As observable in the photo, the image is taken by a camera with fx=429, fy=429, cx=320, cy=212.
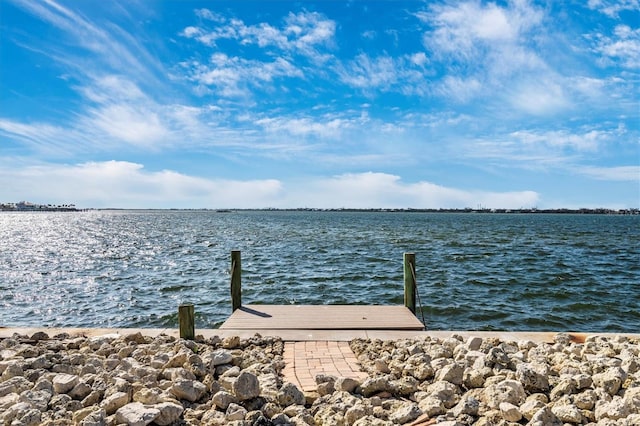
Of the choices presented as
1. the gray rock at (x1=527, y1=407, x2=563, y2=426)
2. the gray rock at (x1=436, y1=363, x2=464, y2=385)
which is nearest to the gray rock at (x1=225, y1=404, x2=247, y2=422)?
the gray rock at (x1=436, y1=363, x2=464, y2=385)

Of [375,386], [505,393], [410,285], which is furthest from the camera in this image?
[410,285]

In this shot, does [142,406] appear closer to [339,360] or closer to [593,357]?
[339,360]

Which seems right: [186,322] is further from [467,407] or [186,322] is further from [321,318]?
[467,407]

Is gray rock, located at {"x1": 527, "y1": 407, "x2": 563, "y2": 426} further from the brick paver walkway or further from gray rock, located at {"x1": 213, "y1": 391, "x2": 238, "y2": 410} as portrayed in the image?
gray rock, located at {"x1": 213, "y1": 391, "x2": 238, "y2": 410}

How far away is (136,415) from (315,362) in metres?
2.69

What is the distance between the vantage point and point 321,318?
28.3 feet

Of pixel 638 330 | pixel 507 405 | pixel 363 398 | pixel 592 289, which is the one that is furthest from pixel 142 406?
pixel 592 289

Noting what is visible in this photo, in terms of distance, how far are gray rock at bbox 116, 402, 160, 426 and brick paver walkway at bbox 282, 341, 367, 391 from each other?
1735 millimetres

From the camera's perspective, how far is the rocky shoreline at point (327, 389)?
13.3ft

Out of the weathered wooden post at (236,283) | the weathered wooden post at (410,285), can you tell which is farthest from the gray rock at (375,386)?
the weathered wooden post at (236,283)

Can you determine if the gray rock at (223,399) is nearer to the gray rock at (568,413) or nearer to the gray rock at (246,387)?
the gray rock at (246,387)

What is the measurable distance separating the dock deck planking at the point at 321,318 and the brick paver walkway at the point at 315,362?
119 cm

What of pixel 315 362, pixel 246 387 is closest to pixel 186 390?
pixel 246 387

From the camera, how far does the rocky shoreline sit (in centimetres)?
405
